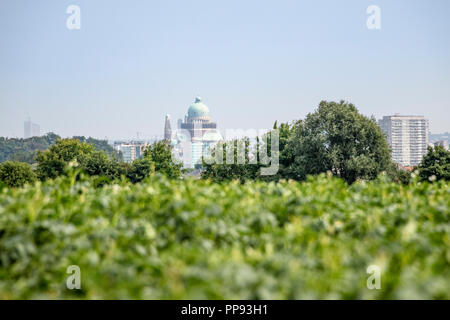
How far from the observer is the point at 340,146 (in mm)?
34656

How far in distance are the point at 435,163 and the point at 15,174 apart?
3670 cm

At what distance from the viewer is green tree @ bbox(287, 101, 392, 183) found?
34.1 metres

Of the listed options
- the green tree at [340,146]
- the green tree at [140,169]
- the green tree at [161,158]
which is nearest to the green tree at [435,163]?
the green tree at [340,146]

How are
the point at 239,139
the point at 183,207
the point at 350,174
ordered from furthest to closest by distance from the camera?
the point at 239,139
the point at 350,174
the point at 183,207

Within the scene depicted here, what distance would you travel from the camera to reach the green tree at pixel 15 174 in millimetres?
40594

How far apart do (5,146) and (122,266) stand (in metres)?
164

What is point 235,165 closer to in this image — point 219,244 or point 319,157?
point 319,157

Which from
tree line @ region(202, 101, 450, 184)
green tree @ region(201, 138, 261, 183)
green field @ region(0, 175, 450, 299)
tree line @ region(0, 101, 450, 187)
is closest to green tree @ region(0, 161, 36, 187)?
tree line @ region(0, 101, 450, 187)

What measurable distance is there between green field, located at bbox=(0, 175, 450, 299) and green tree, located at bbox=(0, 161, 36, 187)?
3888 cm

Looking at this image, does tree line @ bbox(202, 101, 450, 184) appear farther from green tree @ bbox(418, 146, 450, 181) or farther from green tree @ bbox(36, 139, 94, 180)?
green tree @ bbox(36, 139, 94, 180)

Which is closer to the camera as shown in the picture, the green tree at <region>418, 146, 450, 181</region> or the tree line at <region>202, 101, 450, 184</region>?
the tree line at <region>202, 101, 450, 184</region>

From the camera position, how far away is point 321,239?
13.0ft
